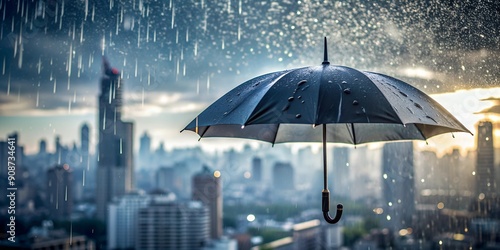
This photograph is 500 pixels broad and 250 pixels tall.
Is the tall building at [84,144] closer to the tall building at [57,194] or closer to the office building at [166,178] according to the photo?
the tall building at [57,194]

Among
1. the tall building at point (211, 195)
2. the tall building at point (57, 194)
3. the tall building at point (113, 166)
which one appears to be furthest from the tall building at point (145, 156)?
the tall building at point (57, 194)

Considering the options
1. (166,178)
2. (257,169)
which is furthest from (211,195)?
(257,169)

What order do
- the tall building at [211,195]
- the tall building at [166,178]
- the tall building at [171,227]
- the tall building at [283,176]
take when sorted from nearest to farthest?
1. the tall building at [171,227]
2. the tall building at [211,195]
3. the tall building at [166,178]
4. the tall building at [283,176]

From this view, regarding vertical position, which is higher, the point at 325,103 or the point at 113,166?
the point at 325,103

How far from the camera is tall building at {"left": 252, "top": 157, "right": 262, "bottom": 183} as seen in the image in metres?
29.2

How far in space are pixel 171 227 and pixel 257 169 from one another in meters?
14.8

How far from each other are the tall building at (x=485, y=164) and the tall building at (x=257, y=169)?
81.8 ft

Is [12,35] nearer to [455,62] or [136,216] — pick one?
[455,62]

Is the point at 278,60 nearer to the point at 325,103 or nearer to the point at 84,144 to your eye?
the point at 325,103

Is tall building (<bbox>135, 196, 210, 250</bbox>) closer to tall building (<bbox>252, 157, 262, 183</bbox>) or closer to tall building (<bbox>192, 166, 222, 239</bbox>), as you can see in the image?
tall building (<bbox>192, 166, 222, 239</bbox>)

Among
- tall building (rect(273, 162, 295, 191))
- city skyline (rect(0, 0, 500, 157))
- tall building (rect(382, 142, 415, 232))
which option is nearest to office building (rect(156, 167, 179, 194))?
tall building (rect(273, 162, 295, 191))

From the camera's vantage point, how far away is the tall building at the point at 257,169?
29156 millimetres

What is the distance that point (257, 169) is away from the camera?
2997cm

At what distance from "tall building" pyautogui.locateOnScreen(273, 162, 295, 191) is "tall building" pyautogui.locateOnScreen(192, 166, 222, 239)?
8.75 metres
